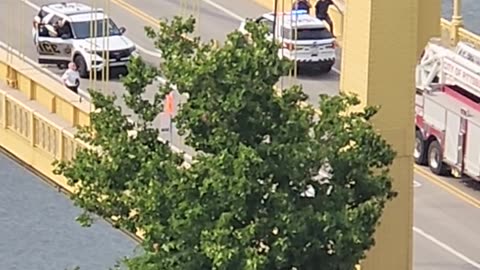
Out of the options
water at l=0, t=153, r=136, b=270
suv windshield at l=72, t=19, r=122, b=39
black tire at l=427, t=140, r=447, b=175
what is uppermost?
suv windshield at l=72, t=19, r=122, b=39

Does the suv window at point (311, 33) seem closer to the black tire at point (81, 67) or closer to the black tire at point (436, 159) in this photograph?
the black tire at point (81, 67)

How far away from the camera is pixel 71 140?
2883 centimetres

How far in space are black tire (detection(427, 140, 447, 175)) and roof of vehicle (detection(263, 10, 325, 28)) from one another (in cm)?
458

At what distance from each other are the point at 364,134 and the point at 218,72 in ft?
4.90

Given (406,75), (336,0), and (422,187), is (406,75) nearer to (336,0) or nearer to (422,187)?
(422,187)

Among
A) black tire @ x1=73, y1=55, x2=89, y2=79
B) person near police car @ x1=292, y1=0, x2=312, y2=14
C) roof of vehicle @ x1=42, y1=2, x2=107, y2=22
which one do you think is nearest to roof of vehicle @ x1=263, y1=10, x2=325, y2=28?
person near police car @ x1=292, y1=0, x2=312, y2=14

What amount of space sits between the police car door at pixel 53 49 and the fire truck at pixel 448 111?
7219mm

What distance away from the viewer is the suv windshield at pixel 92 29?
38.8m

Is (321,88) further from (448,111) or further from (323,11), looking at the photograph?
(448,111)

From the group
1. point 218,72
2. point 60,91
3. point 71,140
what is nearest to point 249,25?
point 218,72

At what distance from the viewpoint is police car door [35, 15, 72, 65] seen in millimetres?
38656

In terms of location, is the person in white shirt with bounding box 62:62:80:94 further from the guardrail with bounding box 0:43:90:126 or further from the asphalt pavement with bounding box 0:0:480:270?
the guardrail with bounding box 0:43:90:126

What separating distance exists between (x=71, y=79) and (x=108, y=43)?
109 inches

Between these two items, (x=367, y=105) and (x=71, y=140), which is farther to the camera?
(x=71, y=140)
